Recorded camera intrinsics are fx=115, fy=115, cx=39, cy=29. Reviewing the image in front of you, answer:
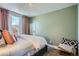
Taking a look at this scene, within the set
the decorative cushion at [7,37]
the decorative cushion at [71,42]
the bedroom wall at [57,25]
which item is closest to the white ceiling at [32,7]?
the bedroom wall at [57,25]

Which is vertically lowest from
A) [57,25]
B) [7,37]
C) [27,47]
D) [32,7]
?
[27,47]

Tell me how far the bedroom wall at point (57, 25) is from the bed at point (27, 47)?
0.10 meters

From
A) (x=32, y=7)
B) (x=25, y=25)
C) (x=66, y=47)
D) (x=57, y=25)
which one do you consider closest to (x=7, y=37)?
(x=25, y=25)

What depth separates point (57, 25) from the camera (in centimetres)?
183

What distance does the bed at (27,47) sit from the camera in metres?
→ 1.70

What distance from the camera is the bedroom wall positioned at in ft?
5.87

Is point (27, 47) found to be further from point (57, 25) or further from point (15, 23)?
point (57, 25)

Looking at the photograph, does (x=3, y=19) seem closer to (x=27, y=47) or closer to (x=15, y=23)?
(x=15, y=23)

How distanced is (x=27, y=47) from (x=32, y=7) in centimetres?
64

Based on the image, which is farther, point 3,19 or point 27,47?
point 27,47

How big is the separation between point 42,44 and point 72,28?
0.54m

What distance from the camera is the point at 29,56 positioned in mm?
1771

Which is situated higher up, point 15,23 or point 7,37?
point 15,23

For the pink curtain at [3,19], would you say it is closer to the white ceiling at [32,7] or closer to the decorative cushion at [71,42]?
the white ceiling at [32,7]
